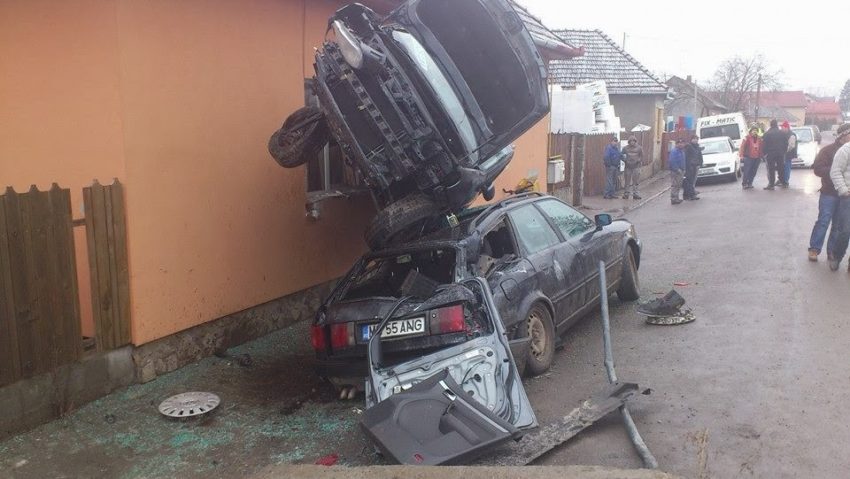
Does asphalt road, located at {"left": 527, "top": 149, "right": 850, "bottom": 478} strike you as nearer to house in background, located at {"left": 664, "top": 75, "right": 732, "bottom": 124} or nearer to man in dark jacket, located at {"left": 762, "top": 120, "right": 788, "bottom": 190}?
man in dark jacket, located at {"left": 762, "top": 120, "right": 788, "bottom": 190}

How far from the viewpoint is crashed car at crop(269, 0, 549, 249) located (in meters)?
5.45

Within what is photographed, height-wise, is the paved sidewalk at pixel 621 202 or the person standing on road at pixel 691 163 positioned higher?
the person standing on road at pixel 691 163

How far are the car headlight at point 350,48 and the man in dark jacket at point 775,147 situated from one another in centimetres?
1551

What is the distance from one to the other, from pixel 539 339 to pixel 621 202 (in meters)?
13.2

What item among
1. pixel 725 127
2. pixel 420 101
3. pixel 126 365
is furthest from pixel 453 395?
pixel 725 127

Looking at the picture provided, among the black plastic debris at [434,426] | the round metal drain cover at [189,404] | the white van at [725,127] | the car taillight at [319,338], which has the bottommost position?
the round metal drain cover at [189,404]

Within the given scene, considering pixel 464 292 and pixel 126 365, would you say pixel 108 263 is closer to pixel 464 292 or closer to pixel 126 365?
pixel 126 365

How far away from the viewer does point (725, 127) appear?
2800 centimetres

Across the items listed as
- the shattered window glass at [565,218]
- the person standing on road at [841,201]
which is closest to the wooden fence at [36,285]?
the shattered window glass at [565,218]

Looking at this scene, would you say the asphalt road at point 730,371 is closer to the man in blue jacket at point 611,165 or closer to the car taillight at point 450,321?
the car taillight at point 450,321

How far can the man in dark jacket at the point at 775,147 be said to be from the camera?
1762cm

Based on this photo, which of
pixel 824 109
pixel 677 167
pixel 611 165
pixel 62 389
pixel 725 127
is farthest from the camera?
pixel 824 109

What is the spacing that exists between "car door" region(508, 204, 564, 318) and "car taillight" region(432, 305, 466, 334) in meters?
1.18

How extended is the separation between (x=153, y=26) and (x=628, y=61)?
27.6 meters
